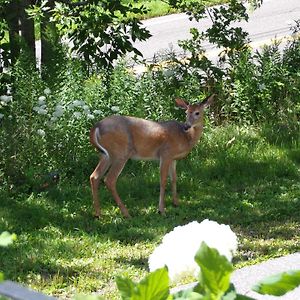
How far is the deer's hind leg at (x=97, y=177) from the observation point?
25.2 feet

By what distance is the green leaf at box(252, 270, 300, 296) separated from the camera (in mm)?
1735

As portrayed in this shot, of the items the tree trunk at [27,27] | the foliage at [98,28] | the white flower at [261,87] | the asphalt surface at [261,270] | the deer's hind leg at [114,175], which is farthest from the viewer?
the tree trunk at [27,27]

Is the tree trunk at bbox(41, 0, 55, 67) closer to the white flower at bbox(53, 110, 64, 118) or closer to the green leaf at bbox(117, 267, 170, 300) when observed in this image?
the white flower at bbox(53, 110, 64, 118)

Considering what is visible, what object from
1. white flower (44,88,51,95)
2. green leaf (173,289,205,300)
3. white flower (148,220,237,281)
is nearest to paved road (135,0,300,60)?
white flower (44,88,51,95)

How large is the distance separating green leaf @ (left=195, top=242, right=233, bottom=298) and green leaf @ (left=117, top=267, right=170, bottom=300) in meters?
0.08

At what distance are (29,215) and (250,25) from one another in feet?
37.6

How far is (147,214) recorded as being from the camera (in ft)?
25.3

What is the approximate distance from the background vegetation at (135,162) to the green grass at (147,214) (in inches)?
0.5

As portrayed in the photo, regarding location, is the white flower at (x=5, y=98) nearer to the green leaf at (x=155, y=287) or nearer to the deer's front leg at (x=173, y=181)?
the deer's front leg at (x=173, y=181)

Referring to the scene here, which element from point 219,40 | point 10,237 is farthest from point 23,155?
point 10,237

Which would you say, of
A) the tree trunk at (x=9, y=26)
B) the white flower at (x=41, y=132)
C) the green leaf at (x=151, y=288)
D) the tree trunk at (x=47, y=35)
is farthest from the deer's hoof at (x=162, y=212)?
the green leaf at (x=151, y=288)

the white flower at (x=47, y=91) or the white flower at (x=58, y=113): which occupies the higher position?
the white flower at (x=47, y=91)

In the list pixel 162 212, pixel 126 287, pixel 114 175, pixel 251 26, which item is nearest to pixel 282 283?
pixel 126 287

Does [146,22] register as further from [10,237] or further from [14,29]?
[10,237]
